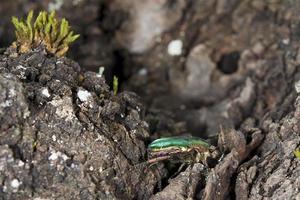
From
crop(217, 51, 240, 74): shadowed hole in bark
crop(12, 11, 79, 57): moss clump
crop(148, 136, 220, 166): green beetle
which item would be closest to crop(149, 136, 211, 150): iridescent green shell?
crop(148, 136, 220, 166): green beetle

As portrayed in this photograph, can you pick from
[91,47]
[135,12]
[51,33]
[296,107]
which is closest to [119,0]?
[135,12]

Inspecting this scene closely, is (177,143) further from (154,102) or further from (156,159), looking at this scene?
(154,102)

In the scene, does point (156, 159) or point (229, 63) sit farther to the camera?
point (229, 63)

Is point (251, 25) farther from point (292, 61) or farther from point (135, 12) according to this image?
point (135, 12)

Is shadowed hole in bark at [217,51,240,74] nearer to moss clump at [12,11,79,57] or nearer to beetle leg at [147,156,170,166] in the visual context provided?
beetle leg at [147,156,170,166]

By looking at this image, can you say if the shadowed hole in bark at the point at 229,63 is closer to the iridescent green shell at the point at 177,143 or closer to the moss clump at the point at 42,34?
the iridescent green shell at the point at 177,143

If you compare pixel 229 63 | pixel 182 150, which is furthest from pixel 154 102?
pixel 182 150
